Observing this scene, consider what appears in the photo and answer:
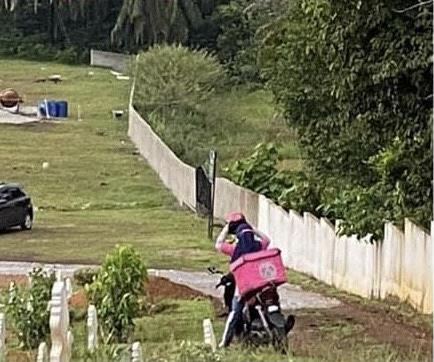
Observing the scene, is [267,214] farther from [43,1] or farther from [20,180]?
[43,1]

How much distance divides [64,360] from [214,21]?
7300cm

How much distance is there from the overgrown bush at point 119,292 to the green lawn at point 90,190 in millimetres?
12701

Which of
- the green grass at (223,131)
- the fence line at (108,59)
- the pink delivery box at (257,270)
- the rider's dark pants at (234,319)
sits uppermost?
the pink delivery box at (257,270)

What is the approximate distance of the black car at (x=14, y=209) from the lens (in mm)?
36312

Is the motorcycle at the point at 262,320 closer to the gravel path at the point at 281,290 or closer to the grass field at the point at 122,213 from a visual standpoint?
the grass field at the point at 122,213

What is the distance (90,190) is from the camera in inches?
1796

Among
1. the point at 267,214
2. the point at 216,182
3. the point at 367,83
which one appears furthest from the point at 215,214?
the point at 367,83

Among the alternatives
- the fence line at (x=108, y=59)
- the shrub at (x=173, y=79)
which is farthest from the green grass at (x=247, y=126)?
the fence line at (x=108, y=59)

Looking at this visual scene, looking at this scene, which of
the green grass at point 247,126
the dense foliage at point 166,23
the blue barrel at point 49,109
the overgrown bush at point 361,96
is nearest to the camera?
the overgrown bush at point 361,96

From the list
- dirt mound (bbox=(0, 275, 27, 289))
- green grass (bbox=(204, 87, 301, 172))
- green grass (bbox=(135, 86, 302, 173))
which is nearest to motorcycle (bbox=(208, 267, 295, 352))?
dirt mound (bbox=(0, 275, 27, 289))

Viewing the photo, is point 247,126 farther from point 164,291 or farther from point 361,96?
point 361,96

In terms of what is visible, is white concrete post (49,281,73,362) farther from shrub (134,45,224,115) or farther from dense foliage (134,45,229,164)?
shrub (134,45,224,115)

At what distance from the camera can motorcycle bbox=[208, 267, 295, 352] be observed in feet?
45.2

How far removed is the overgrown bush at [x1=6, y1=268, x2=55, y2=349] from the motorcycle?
6.58 feet
